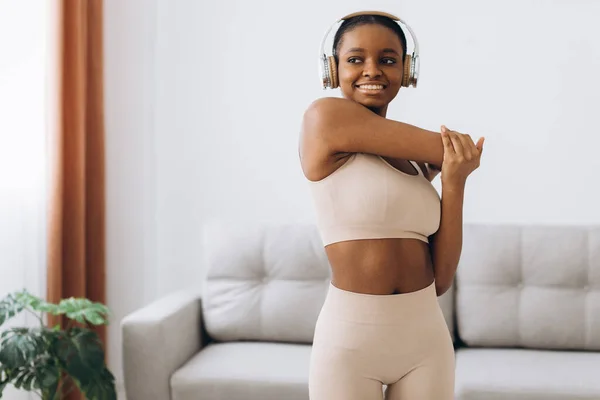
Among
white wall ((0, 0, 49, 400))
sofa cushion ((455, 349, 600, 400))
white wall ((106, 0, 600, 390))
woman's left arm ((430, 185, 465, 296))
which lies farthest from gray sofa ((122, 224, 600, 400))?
woman's left arm ((430, 185, 465, 296))

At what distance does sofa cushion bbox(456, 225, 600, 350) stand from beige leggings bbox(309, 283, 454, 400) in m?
1.46

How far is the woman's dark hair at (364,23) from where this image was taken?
117cm

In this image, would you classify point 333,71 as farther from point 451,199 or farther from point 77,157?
point 77,157

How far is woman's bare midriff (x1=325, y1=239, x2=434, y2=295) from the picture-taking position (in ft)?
3.66

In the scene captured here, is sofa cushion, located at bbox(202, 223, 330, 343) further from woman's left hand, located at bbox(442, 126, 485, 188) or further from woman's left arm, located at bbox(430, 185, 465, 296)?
woman's left hand, located at bbox(442, 126, 485, 188)

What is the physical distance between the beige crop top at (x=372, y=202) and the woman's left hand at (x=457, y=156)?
0.21 ft

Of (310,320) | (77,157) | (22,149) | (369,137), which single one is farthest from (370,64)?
(77,157)

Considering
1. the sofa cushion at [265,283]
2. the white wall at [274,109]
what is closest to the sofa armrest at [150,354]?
the sofa cushion at [265,283]

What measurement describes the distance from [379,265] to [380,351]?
135 millimetres

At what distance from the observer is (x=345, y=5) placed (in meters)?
3.00

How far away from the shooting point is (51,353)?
229 centimetres

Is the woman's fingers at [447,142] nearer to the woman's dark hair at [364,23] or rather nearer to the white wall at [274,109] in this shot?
the woman's dark hair at [364,23]

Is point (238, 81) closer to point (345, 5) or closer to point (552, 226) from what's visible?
point (345, 5)

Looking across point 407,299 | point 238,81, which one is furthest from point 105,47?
point 407,299
